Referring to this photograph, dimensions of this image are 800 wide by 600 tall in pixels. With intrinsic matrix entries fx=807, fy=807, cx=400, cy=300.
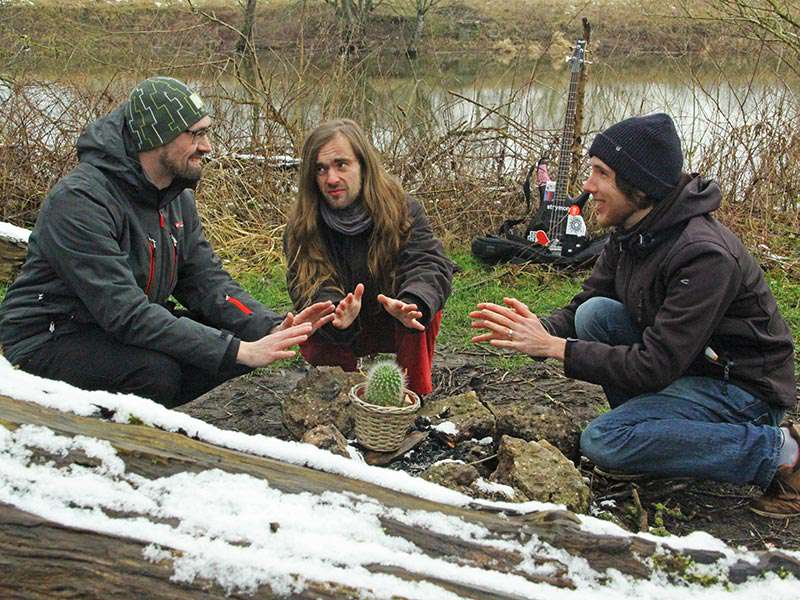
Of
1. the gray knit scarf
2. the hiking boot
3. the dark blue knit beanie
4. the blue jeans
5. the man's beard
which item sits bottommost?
the hiking boot

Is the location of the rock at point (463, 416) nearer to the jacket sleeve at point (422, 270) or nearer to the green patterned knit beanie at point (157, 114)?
the jacket sleeve at point (422, 270)

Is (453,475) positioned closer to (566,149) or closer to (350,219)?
(350,219)

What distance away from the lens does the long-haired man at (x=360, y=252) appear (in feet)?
12.6

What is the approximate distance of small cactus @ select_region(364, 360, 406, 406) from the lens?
129 inches

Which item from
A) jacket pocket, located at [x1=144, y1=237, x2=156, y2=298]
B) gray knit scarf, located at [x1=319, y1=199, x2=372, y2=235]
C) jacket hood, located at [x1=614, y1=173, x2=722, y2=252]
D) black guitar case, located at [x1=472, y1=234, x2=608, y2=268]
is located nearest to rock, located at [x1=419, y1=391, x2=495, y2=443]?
gray knit scarf, located at [x1=319, y1=199, x2=372, y2=235]

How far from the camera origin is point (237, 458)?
202 centimetres

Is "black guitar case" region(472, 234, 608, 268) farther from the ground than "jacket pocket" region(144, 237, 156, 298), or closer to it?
closer to it

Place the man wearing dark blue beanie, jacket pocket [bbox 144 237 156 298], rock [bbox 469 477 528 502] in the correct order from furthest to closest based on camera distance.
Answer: jacket pocket [bbox 144 237 156 298]
the man wearing dark blue beanie
rock [bbox 469 477 528 502]

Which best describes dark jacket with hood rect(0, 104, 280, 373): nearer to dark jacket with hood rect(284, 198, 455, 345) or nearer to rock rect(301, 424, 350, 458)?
rock rect(301, 424, 350, 458)

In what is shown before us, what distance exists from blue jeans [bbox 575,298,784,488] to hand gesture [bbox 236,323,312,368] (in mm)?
1256

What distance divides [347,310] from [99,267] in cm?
108

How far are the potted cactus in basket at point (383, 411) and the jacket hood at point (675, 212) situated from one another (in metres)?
1.12

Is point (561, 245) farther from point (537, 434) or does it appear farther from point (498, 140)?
point (537, 434)

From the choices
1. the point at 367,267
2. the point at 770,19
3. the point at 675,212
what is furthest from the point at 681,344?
the point at 770,19
